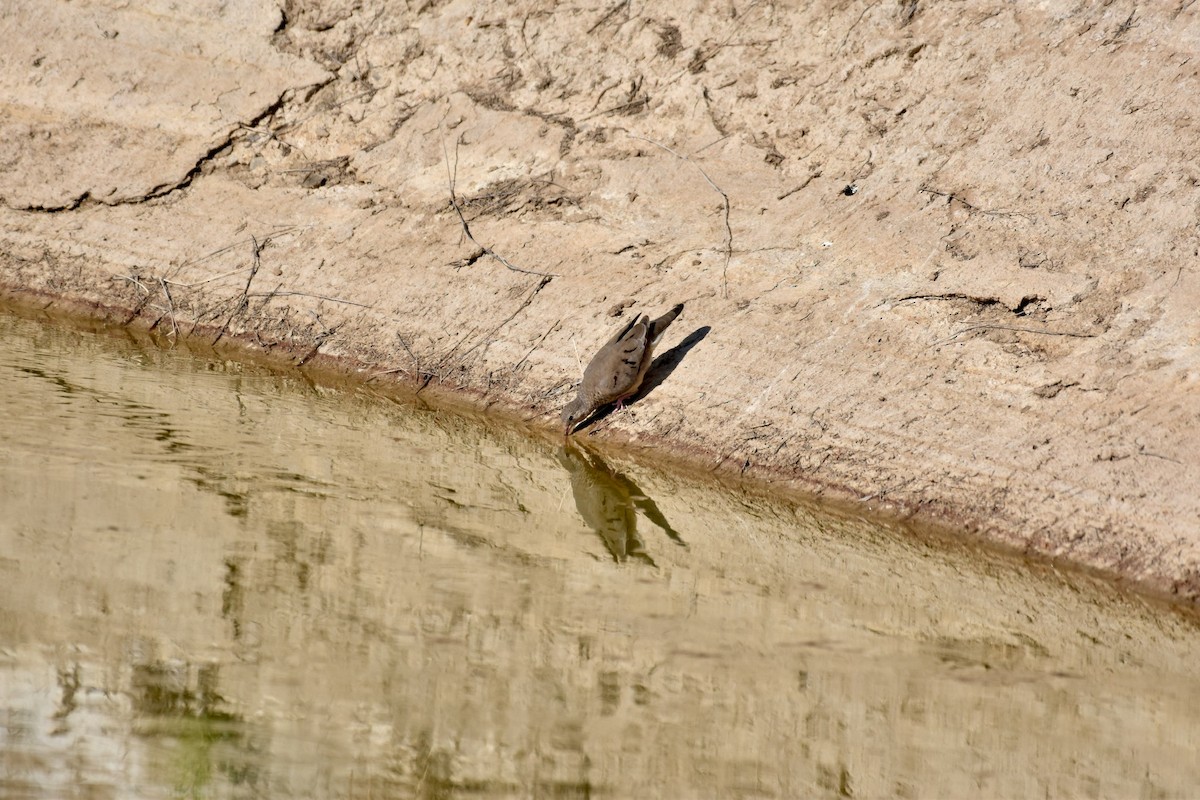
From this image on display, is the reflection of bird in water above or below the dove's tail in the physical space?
below

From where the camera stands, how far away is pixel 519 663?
4.75m

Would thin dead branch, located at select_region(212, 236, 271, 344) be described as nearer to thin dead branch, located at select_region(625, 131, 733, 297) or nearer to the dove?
the dove

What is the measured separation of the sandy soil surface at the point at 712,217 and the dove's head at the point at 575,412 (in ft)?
0.65

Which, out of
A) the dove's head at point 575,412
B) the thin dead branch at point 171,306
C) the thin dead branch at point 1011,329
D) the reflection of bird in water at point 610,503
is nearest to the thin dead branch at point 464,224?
the dove's head at point 575,412

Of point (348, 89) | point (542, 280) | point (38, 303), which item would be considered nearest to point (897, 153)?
point (542, 280)

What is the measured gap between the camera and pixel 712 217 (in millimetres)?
7422

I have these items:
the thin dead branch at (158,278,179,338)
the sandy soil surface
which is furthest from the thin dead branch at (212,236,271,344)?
the thin dead branch at (158,278,179,338)

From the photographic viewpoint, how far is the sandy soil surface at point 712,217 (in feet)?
20.1

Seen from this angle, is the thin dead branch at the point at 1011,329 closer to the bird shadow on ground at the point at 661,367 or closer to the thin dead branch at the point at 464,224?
the bird shadow on ground at the point at 661,367

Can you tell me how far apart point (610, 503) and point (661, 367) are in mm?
1054

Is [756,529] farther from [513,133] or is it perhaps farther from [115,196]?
[115,196]

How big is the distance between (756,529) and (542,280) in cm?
232

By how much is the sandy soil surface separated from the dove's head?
197 mm

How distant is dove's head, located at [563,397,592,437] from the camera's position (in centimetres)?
649
